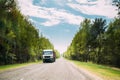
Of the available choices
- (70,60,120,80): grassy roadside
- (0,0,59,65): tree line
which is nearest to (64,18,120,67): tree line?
(0,0,59,65): tree line

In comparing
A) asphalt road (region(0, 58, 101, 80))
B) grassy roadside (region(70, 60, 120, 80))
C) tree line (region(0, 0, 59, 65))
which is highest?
tree line (region(0, 0, 59, 65))

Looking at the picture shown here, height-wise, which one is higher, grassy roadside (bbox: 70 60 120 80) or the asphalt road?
the asphalt road

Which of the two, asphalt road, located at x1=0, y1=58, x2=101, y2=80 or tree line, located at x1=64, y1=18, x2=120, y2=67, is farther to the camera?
tree line, located at x1=64, y1=18, x2=120, y2=67

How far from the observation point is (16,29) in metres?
59.1

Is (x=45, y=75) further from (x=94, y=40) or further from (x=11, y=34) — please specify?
(x=94, y=40)

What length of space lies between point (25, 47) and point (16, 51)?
7.90 m

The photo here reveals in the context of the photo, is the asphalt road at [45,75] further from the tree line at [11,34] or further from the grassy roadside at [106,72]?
the tree line at [11,34]

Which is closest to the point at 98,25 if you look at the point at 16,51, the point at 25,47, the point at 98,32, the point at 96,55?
the point at 98,32

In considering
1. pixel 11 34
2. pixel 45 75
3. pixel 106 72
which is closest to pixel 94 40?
pixel 11 34

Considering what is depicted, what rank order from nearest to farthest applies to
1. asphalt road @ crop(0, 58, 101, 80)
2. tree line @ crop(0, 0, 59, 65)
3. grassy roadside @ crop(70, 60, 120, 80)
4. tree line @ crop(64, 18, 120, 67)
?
asphalt road @ crop(0, 58, 101, 80) < grassy roadside @ crop(70, 60, 120, 80) < tree line @ crop(0, 0, 59, 65) < tree line @ crop(64, 18, 120, 67)

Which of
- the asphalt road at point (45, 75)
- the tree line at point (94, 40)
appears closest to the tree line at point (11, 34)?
the asphalt road at point (45, 75)

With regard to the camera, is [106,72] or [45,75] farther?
[106,72]

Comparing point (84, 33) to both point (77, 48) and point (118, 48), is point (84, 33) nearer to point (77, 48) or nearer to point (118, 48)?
point (77, 48)

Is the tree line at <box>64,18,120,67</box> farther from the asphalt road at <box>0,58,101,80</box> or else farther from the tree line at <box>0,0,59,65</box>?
the asphalt road at <box>0,58,101,80</box>
